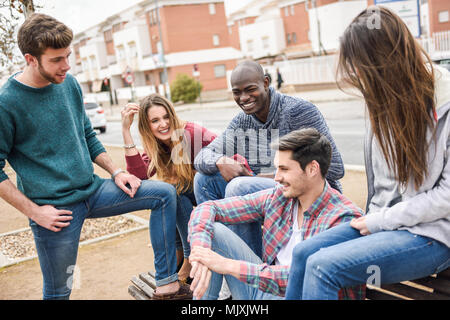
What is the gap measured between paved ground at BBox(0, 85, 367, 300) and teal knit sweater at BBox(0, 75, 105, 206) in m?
1.39

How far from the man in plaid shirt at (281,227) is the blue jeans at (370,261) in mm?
269

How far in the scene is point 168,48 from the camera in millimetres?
43688

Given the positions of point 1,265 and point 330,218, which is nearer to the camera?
point 330,218

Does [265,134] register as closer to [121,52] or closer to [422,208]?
[422,208]

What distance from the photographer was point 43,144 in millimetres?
2799

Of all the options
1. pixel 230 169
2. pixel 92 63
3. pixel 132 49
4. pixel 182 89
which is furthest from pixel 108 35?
pixel 230 169

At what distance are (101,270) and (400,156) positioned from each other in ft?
10.9

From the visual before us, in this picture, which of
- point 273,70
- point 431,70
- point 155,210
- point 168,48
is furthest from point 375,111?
point 168,48

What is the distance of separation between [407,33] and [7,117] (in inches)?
87.6

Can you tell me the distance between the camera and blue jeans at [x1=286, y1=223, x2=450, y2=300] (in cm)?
198

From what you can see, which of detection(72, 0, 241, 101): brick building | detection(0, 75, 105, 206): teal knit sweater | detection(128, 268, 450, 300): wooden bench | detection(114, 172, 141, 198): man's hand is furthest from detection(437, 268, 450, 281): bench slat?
detection(72, 0, 241, 101): brick building

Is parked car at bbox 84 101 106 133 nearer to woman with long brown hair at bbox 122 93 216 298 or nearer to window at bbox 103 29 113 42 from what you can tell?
woman with long brown hair at bbox 122 93 216 298
